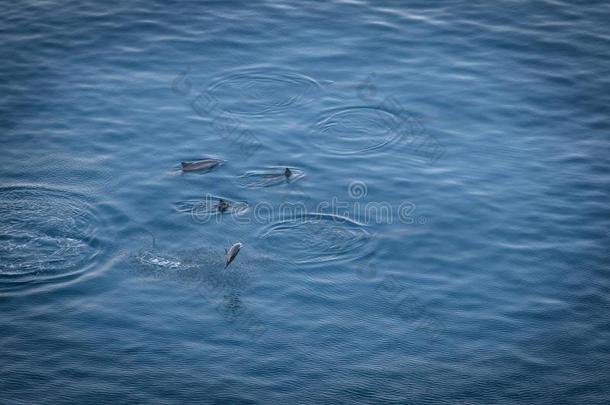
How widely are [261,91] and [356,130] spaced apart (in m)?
3.08

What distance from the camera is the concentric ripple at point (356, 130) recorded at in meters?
21.3

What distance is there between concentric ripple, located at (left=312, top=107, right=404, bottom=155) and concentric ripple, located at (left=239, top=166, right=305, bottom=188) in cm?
148

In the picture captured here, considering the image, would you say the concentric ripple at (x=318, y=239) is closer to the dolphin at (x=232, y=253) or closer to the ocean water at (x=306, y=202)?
the ocean water at (x=306, y=202)

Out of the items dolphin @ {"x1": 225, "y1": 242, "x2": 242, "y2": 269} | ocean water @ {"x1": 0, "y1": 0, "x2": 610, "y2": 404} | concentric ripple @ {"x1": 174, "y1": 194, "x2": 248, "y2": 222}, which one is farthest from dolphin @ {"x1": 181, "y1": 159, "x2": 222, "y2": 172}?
dolphin @ {"x1": 225, "y1": 242, "x2": 242, "y2": 269}

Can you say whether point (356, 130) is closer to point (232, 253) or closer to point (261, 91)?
point (261, 91)

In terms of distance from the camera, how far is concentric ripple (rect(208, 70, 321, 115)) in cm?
2245

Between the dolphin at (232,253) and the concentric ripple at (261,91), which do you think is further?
the concentric ripple at (261,91)

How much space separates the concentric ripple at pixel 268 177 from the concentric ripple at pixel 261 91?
2.64 metres

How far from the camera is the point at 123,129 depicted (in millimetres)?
21781

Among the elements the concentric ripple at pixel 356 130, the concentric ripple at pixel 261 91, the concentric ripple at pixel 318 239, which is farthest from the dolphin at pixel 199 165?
the concentric ripple at pixel 356 130

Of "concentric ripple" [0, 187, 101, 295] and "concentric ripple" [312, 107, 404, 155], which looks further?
"concentric ripple" [312, 107, 404, 155]

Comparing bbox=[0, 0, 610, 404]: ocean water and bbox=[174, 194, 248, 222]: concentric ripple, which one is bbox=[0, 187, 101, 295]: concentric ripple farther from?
bbox=[174, 194, 248, 222]: concentric ripple

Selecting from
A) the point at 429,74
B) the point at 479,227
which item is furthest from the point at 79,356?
the point at 429,74

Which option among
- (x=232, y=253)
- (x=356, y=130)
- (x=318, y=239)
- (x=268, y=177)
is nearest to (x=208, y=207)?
(x=268, y=177)
